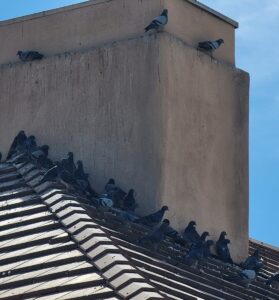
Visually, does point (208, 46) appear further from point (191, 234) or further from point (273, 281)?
point (273, 281)

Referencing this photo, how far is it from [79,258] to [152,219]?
2.88 metres

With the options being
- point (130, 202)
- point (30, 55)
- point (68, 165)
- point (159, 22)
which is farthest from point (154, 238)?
point (30, 55)

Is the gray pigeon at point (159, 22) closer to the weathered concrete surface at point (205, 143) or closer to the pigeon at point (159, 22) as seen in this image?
the pigeon at point (159, 22)

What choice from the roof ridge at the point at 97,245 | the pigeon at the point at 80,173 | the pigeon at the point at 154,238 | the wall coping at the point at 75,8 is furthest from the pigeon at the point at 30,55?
the pigeon at the point at 154,238

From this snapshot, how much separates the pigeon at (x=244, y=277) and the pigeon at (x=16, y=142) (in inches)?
136

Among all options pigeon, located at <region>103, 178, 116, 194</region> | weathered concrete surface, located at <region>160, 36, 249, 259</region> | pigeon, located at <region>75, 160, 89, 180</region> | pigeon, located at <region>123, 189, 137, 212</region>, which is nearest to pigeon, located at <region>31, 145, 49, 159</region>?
pigeon, located at <region>75, 160, 89, 180</region>

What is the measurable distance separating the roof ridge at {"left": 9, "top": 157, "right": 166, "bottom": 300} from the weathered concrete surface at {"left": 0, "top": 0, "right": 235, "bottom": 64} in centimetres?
277

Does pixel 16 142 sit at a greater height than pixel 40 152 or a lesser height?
greater

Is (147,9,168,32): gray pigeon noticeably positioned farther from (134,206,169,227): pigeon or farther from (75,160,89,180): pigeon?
(134,206,169,227): pigeon

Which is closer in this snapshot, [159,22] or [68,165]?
[68,165]

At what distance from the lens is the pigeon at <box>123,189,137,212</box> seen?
19.5 m

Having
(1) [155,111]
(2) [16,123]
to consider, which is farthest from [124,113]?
(2) [16,123]

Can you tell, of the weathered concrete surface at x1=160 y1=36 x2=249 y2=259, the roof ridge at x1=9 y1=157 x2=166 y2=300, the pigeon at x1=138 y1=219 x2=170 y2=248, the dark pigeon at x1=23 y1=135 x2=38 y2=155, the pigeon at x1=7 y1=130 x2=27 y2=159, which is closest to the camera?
the roof ridge at x1=9 y1=157 x2=166 y2=300

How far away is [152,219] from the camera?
63.1 feet
